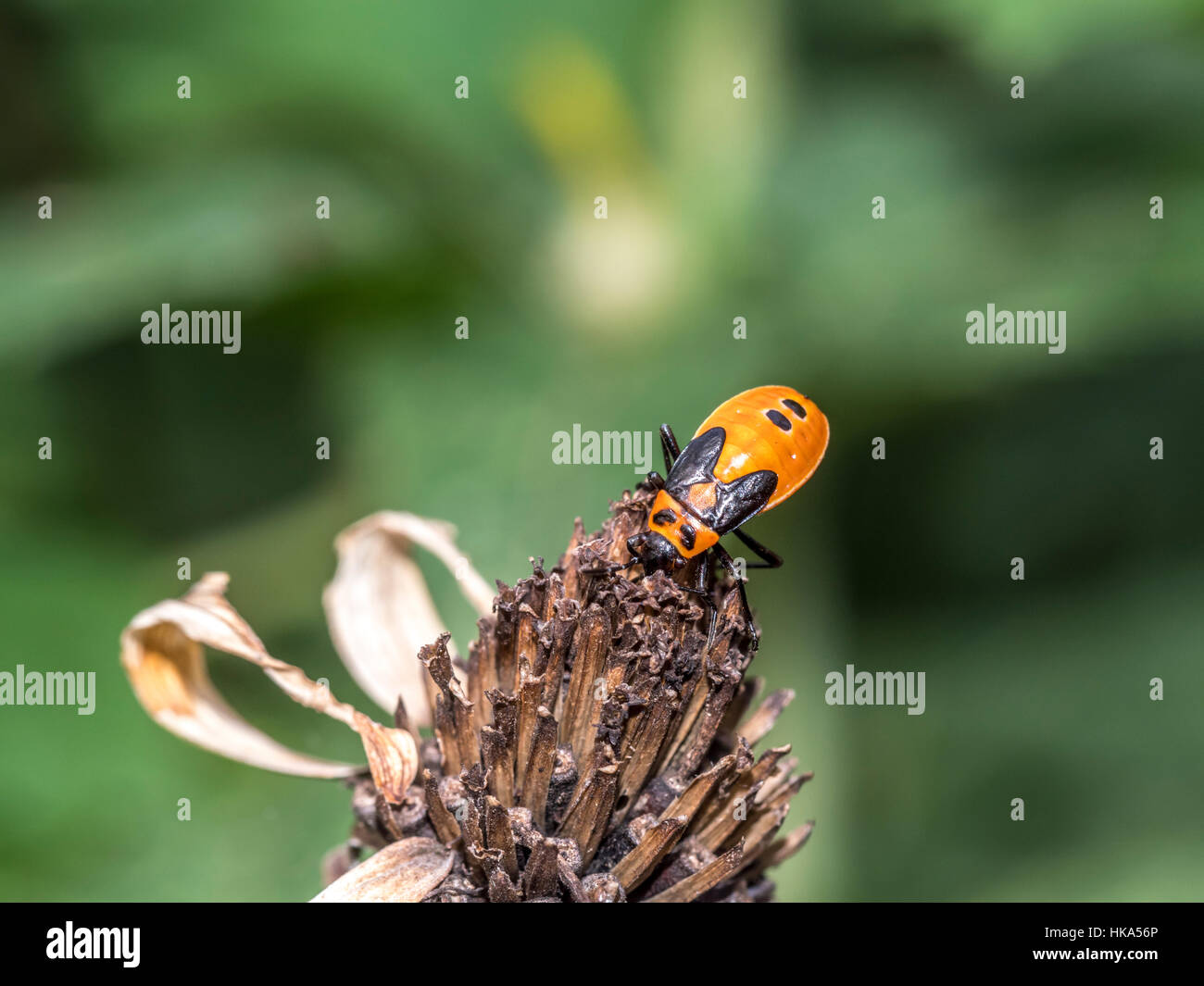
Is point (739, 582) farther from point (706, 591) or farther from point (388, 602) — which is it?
point (388, 602)

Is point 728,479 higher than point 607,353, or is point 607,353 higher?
point 607,353

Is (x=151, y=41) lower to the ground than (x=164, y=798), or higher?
higher

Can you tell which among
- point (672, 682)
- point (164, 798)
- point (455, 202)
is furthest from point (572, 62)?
point (164, 798)

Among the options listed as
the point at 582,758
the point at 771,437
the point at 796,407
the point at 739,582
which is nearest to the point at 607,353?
the point at 796,407

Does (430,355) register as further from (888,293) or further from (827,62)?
(827,62)

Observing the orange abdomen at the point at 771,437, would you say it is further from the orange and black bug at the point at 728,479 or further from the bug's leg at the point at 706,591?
the bug's leg at the point at 706,591

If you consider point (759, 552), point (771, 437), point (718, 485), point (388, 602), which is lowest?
point (388, 602)
